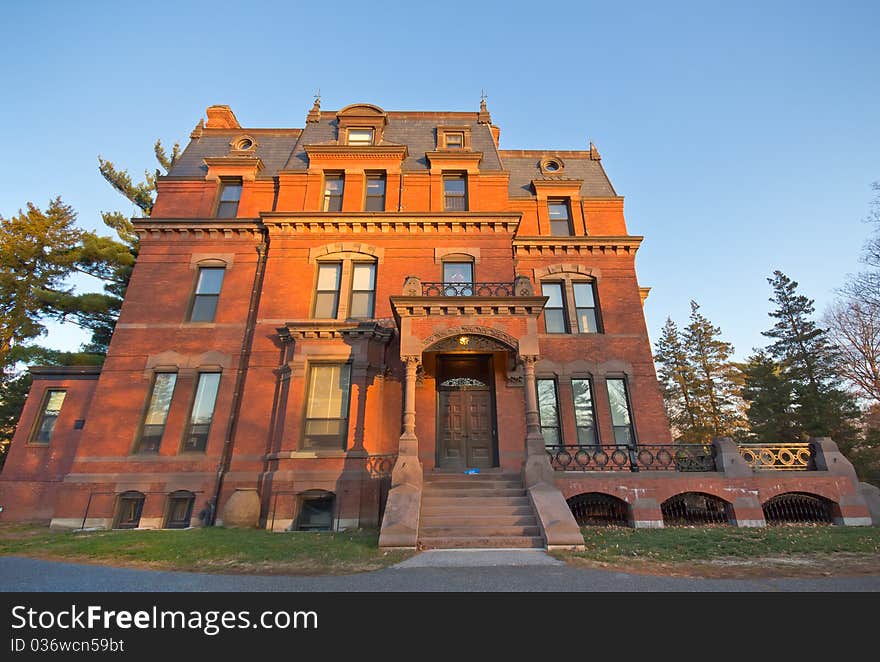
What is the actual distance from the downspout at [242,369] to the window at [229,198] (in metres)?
2.22

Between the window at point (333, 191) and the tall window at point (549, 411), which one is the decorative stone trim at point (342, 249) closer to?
the window at point (333, 191)

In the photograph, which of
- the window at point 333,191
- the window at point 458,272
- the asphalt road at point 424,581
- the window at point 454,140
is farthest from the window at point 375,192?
the asphalt road at point 424,581

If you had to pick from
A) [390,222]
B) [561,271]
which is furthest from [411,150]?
[561,271]

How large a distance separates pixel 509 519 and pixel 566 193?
47.2 ft

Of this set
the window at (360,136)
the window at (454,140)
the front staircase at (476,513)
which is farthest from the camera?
the window at (454,140)

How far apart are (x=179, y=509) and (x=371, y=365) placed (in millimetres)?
7438

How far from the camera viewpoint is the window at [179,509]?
12.2 meters

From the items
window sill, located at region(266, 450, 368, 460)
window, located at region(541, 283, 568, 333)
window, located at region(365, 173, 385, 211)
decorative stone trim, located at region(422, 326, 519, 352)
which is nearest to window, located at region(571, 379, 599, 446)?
window, located at region(541, 283, 568, 333)

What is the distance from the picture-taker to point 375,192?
54.5ft

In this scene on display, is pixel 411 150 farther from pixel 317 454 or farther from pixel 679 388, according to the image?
pixel 679 388

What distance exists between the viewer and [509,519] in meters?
9.06

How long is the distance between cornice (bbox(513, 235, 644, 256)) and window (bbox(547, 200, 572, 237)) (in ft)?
2.03

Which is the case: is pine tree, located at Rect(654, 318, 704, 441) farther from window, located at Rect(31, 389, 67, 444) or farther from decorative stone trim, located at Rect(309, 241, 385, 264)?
window, located at Rect(31, 389, 67, 444)
